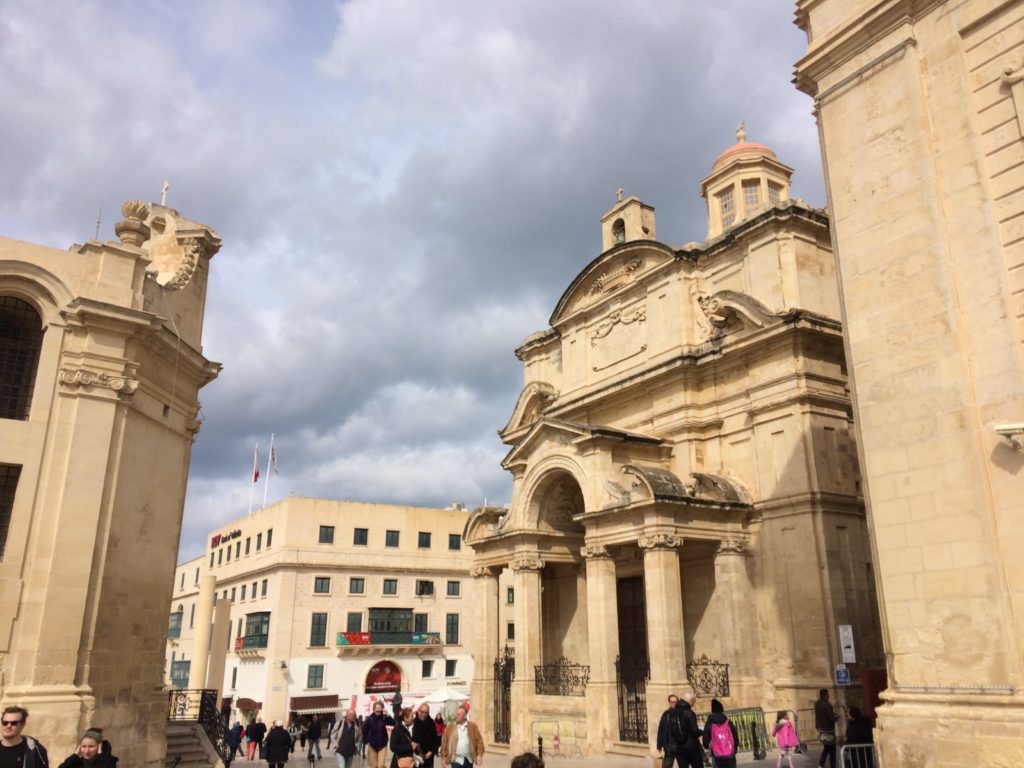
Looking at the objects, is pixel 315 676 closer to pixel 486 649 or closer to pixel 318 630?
pixel 318 630

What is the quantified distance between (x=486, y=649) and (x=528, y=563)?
142 inches

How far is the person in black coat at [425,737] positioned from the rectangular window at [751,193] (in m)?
19.8

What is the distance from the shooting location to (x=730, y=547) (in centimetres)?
2128

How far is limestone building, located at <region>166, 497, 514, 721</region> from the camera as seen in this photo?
1804 inches

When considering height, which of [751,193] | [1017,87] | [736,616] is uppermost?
[751,193]

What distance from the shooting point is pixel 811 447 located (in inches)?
814

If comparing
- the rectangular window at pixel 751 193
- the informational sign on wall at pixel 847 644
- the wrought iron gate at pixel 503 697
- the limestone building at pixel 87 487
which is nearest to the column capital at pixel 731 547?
the informational sign on wall at pixel 847 644

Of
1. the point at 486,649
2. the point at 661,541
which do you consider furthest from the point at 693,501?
the point at 486,649

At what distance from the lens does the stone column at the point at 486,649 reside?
81.6ft

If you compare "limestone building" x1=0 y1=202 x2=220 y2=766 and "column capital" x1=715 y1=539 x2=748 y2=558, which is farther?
"column capital" x1=715 y1=539 x2=748 y2=558

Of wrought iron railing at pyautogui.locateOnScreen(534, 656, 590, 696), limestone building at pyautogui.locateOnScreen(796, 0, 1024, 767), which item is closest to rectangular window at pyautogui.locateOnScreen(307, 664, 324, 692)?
wrought iron railing at pyautogui.locateOnScreen(534, 656, 590, 696)

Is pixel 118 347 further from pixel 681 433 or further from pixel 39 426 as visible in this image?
pixel 681 433

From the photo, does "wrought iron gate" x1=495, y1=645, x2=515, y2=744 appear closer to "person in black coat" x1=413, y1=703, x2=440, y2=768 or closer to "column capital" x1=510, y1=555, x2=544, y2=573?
"column capital" x1=510, y1=555, x2=544, y2=573

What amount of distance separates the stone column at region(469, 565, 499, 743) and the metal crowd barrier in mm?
13583
